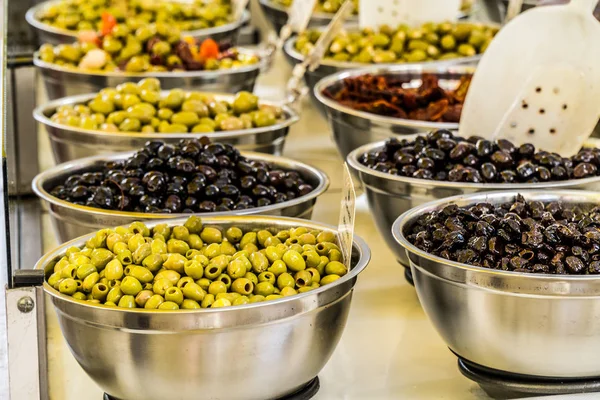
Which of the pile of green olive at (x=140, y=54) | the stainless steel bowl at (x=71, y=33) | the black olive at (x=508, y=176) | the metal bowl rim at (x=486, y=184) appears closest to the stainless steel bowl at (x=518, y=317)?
the metal bowl rim at (x=486, y=184)

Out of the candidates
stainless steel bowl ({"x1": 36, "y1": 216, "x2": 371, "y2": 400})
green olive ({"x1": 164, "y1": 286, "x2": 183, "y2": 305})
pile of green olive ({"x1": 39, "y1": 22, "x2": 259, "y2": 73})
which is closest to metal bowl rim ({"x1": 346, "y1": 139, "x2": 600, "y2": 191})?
stainless steel bowl ({"x1": 36, "y1": 216, "x2": 371, "y2": 400})

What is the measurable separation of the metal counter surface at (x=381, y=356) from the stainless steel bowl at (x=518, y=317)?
0.14 meters

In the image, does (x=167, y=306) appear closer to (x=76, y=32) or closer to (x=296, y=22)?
(x=296, y=22)

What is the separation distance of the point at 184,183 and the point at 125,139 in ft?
1.44

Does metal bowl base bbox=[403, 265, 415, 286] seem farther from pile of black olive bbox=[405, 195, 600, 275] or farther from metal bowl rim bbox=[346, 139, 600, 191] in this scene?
pile of black olive bbox=[405, 195, 600, 275]

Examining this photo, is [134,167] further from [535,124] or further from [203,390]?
[535,124]

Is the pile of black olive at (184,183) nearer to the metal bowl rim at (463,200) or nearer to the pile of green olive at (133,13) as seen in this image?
the metal bowl rim at (463,200)

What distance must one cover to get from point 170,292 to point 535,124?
1096mm

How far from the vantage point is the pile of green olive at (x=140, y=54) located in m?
2.85

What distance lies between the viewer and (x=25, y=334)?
1.22 metres

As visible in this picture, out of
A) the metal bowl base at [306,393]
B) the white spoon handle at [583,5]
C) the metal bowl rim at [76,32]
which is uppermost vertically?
the white spoon handle at [583,5]

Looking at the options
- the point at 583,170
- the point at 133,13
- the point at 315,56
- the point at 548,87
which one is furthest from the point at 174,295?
the point at 133,13

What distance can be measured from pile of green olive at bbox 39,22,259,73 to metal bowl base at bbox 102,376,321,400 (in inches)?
61.1

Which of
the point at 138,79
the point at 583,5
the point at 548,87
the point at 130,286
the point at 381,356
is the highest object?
the point at 583,5
